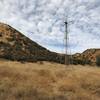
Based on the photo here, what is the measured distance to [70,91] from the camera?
50.0 feet

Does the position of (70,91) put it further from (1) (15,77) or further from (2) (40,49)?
(2) (40,49)

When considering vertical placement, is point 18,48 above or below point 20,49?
above

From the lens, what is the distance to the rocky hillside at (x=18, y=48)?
2061 inches

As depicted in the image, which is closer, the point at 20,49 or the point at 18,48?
the point at 18,48

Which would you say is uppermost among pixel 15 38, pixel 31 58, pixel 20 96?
pixel 15 38

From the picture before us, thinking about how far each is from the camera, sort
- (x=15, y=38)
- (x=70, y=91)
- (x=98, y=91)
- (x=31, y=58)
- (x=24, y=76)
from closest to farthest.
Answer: (x=70, y=91) < (x=98, y=91) < (x=24, y=76) < (x=31, y=58) < (x=15, y=38)

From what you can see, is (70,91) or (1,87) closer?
(1,87)

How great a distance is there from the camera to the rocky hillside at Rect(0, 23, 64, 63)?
5236 centimetres

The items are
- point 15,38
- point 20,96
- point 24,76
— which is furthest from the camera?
point 15,38

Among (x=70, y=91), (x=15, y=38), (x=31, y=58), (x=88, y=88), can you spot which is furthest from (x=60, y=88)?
(x=15, y=38)

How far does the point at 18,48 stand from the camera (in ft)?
189

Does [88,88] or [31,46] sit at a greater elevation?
[31,46]

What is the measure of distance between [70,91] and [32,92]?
3.33 metres

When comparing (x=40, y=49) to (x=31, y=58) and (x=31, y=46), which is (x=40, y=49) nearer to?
(x=31, y=46)
